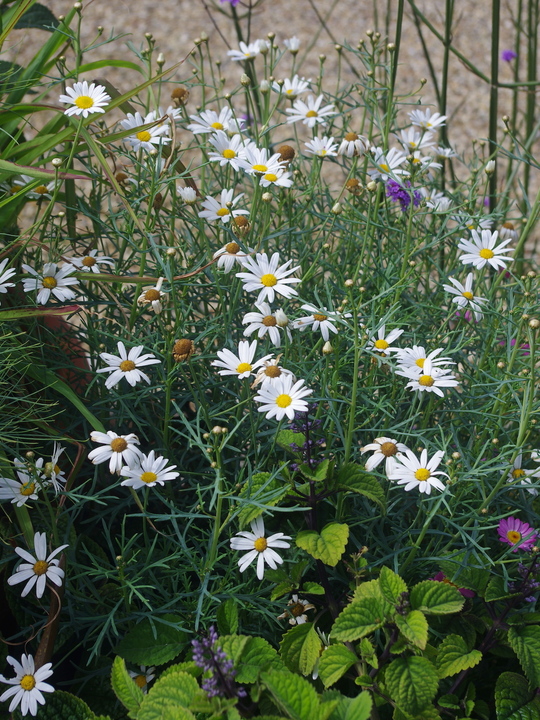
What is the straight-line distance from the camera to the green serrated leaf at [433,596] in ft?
3.52

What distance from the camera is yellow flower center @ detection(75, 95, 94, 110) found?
4.16 feet

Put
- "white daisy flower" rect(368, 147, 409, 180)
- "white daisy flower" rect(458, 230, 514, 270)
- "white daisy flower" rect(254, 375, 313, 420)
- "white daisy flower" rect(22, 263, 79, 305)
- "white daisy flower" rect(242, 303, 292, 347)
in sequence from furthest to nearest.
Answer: "white daisy flower" rect(368, 147, 409, 180)
"white daisy flower" rect(458, 230, 514, 270)
"white daisy flower" rect(22, 263, 79, 305)
"white daisy flower" rect(242, 303, 292, 347)
"white daisy flower" rect(254, 375, 313, 420)

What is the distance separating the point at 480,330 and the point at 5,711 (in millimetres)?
1052

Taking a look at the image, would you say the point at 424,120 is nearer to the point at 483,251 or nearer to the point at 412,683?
the point at 483,251

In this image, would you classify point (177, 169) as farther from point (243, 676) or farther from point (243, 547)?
point (243, 676)

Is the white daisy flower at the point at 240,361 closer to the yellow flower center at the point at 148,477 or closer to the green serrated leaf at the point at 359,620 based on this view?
the yellow flower center at the point at 148,477

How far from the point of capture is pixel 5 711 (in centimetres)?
113

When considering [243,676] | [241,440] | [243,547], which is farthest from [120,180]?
[243,676]

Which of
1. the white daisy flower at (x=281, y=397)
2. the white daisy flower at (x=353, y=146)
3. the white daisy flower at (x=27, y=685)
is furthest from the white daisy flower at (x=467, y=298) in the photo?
the white daisy flower at (x=27, y=685)

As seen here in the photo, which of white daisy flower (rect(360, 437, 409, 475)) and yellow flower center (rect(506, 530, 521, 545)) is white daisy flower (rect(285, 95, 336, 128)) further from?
yellow flower center (rect(506, 530, 521, 545))

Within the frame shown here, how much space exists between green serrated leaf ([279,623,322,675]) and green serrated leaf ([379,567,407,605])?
0.13 metres

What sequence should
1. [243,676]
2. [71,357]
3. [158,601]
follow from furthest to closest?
[71,357], [158,601], [243,676]

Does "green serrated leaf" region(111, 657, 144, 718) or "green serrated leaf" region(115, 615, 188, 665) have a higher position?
A: "green serrated leaf" region(111, 657, 144, 718)

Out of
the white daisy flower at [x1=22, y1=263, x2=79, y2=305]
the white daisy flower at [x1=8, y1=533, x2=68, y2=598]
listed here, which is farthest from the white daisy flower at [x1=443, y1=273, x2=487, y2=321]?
the white daisy flower at [x1=8, y1=533, x2=68, y2=598]
